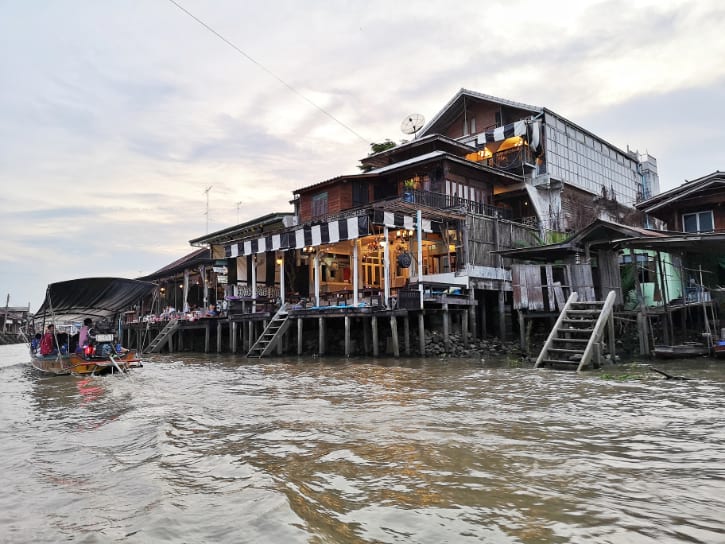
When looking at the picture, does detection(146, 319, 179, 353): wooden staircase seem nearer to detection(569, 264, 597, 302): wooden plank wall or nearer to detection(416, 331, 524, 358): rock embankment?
detection(416, 331, 524, 358): rock embankment

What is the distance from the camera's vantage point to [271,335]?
68.3ft

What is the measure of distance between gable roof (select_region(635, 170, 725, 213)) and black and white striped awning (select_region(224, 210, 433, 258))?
895 centimetres

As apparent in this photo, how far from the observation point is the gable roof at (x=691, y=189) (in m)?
17.8

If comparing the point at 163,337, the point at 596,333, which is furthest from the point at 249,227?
the point at 596,333

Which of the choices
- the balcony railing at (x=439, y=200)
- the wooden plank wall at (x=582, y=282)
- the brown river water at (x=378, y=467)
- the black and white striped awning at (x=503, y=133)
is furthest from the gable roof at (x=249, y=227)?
the brown river water at (x=378, y=467)

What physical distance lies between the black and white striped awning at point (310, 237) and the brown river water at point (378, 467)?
1062cm

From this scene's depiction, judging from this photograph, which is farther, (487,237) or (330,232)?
(487,237)

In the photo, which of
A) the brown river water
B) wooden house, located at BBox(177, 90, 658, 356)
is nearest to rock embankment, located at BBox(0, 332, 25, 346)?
wooden house, located at BBox(177, 90, 658, 356)

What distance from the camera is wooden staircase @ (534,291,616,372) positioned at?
11.8 metres

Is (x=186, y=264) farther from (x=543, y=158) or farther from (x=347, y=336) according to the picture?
(x=543, y=158)

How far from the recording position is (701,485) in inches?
145

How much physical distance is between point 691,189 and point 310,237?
1459 cm

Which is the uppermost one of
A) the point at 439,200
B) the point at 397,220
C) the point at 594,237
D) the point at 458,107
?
the point at 458,107

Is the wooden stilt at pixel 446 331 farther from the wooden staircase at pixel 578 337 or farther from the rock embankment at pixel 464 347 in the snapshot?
the wooden staircase at pixel 578 337
